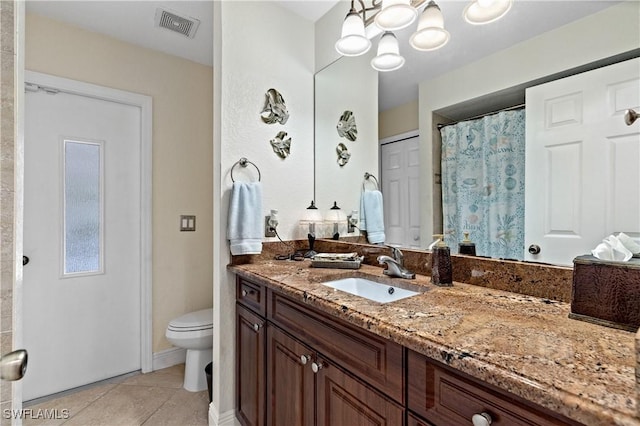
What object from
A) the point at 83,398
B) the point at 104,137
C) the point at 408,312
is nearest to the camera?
the point at 408,312

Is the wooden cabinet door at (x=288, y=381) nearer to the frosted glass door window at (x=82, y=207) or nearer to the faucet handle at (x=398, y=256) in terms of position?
the faucet handle at (x=398, y=256)

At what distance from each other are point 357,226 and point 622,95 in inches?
47.8

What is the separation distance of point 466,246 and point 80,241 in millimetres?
2448

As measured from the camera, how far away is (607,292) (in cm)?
74

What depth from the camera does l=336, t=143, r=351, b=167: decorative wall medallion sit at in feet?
6.23

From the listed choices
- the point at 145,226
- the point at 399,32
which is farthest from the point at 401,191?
the point at 145,226

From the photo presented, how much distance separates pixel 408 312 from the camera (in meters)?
0.85

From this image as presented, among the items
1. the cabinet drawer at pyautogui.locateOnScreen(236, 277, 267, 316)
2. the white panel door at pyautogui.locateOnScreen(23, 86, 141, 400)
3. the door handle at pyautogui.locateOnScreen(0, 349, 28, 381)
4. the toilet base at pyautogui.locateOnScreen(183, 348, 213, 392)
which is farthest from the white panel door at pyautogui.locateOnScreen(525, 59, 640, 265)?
the white panel door at pyautogui.locateOnScreen(23, 86, 141, 400)

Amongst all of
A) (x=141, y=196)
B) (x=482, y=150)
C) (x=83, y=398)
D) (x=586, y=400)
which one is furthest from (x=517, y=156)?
(x=83, y=398)

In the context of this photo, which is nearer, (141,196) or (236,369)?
(236,369)

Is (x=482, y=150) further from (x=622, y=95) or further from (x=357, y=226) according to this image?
(x=357, y=226)

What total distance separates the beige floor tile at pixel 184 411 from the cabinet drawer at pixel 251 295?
81 cm

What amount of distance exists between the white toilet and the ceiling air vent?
6.74 ft

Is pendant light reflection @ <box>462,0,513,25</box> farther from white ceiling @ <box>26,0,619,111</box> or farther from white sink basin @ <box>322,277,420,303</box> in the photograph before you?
white sink basin @ <box>322,277,420,303</box>
